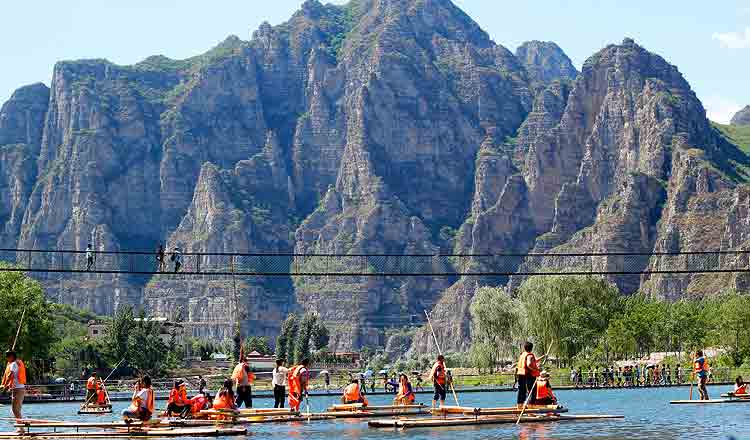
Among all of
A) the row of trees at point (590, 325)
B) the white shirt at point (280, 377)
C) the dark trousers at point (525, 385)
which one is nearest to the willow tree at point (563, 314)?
the row of trees at point (590, 325)

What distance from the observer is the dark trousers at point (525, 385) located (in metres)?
57.6

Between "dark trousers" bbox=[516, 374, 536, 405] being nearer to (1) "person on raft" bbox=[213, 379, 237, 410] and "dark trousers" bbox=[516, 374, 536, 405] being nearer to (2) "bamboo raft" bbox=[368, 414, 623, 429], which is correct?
(2) "bamboo raft" bbox=[368, 414, 623, 429]

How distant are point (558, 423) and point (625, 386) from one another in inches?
2569

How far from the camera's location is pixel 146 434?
53406 mm

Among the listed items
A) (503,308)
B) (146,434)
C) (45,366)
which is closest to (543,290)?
(503,308)

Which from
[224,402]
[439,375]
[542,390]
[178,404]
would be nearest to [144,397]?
[224,402]

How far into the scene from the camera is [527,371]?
2248 inches

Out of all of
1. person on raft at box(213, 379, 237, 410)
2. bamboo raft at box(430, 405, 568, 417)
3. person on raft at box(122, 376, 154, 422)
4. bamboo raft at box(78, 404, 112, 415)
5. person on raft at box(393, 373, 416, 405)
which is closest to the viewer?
person on raft at box(122, 376, 154, 422)

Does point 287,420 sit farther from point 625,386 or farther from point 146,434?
point 625,386

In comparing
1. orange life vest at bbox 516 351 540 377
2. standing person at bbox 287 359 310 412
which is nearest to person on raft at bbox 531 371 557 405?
orange life vest at bbox 516 351 540 377

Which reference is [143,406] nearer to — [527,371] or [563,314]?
[527,371]

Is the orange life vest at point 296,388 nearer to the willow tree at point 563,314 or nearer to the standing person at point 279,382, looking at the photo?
the standing person at point 279,382

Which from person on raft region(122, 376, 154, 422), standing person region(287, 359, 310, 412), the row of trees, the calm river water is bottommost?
the calm river water

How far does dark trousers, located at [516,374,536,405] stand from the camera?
5759 cm
